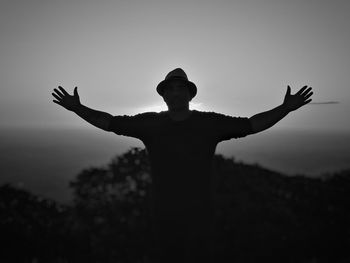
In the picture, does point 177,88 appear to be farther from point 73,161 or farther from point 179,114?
point 73,161

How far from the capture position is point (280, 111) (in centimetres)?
331

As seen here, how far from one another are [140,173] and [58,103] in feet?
9.12

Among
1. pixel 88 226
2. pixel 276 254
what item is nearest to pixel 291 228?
pixel 276 254

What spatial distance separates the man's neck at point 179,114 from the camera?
10.4ft

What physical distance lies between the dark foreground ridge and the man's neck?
2.41 meters

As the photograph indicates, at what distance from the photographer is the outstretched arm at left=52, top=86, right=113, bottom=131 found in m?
3.32

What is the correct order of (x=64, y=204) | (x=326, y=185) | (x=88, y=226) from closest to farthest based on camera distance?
(x=88, y=226), (x=64, y=204), (x=326, y=185)

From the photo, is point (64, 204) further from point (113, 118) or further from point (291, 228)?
point (291, 228)

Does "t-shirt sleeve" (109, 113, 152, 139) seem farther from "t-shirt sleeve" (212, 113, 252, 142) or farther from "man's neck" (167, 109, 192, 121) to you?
"t-shirt sleeve" (212, 113, 252, 142)

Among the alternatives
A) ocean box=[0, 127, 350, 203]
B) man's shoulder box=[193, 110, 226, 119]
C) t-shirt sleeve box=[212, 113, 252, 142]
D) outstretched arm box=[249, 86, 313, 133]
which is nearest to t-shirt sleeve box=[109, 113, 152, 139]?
man's shoulder box=[193, 110, 226, 119]

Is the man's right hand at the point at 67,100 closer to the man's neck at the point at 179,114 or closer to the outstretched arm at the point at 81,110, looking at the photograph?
the outstretched arm at the point at 81,110

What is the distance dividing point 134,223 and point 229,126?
333 centimetres

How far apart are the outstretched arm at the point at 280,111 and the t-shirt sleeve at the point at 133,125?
140 centimetres

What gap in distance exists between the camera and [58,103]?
11.5ft
